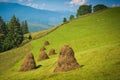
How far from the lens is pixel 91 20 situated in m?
119

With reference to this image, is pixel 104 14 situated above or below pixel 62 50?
above

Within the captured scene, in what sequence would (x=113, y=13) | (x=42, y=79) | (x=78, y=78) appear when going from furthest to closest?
(x=113, y=13), (x=42, y=79), (x=78, y=78)

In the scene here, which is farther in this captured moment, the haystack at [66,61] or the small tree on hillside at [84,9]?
the small tree on hillside at [84,9]

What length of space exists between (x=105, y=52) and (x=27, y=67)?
19.7 m

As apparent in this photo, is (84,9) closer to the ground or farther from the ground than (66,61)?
farther from the ground

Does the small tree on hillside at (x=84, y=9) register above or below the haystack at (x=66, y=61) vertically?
above

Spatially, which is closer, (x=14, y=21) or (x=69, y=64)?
(x=69, y=64)

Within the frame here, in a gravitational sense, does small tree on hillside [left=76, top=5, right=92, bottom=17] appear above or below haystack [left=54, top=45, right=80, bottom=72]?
above

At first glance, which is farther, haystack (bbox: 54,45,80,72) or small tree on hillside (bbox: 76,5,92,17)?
small tree on hillside (bbox: 76,5,92,17)

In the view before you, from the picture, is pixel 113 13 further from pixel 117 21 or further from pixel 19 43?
pixel 19 43

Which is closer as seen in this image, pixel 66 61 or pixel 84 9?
pixel 66 61

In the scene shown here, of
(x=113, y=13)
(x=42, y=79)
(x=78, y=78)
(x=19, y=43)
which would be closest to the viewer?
(x=78, y=78)

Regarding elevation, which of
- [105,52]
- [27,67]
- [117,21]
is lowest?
[27,67]

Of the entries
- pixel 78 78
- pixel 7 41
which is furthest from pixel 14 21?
pixel 78 78
